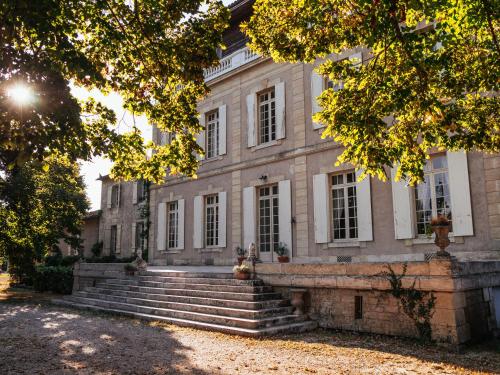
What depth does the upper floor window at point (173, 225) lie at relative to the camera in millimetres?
15875

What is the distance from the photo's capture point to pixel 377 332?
22.5ft

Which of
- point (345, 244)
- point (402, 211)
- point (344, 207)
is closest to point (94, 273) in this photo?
point (345, 244)

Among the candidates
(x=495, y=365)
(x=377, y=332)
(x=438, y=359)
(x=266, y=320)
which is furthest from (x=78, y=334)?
(x=495, y=365)

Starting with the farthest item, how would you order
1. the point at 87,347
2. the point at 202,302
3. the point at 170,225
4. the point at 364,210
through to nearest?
the point at 170,225 < the point at 364,210 < the point at 202,302 < the point at 87,347

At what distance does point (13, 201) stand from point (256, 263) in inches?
Result: 389

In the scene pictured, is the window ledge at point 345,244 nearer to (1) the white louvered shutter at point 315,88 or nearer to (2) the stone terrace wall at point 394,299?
(2) the stone terrace wall at point 394,299

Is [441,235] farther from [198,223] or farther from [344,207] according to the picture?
[198,223]

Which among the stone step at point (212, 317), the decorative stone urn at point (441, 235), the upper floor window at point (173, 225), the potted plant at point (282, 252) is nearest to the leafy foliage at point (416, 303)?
the decorative stone urn at point (441, 235)

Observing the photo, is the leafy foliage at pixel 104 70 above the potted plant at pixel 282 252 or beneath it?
above

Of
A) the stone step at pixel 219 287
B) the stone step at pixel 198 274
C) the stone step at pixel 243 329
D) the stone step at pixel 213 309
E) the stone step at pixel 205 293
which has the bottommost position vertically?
the stone step at pixel 243 329

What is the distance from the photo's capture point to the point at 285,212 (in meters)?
11.9

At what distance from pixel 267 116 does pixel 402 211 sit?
553 centimetres

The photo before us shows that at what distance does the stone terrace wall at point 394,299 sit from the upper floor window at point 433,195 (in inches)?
75.0

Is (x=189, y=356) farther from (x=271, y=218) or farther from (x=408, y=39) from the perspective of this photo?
(x=271, y=218)
